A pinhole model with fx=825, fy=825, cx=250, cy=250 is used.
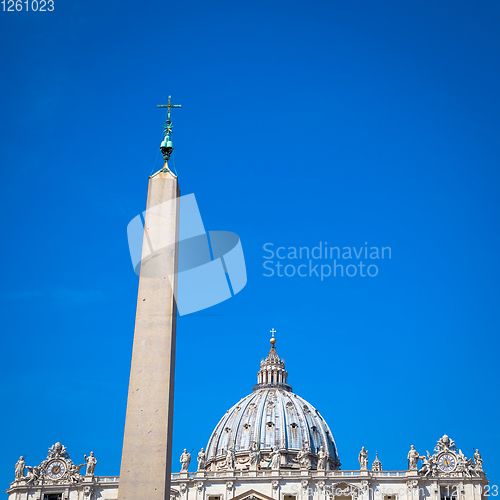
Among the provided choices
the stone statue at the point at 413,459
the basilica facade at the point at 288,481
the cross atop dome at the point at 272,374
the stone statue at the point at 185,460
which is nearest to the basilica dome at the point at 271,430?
the cross atop dome at the point at 272,374

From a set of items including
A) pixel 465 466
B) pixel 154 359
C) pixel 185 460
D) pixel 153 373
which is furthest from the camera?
pixel 185 460

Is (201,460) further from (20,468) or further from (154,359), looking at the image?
(154,359)

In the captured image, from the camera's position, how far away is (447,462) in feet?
279

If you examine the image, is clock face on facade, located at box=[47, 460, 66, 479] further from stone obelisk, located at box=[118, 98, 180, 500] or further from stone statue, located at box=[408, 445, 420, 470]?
stone obelisk, located at box=[118, 98, 180, 500]

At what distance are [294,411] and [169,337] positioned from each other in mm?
116997

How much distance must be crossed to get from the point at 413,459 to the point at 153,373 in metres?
72.3

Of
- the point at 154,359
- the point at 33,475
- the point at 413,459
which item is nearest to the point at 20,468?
the point at 33,475

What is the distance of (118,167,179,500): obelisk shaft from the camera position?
17047mm

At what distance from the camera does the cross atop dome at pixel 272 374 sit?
468 feet

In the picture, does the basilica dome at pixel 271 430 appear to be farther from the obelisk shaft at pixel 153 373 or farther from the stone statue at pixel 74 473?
the obelisk shaft at pixel 153 373

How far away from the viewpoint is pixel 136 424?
57.3ft

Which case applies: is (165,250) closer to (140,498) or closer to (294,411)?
(140,498)

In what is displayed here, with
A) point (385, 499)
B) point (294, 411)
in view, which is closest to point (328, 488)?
point (385, 499)

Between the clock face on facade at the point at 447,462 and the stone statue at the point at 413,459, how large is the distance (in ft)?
8.02
